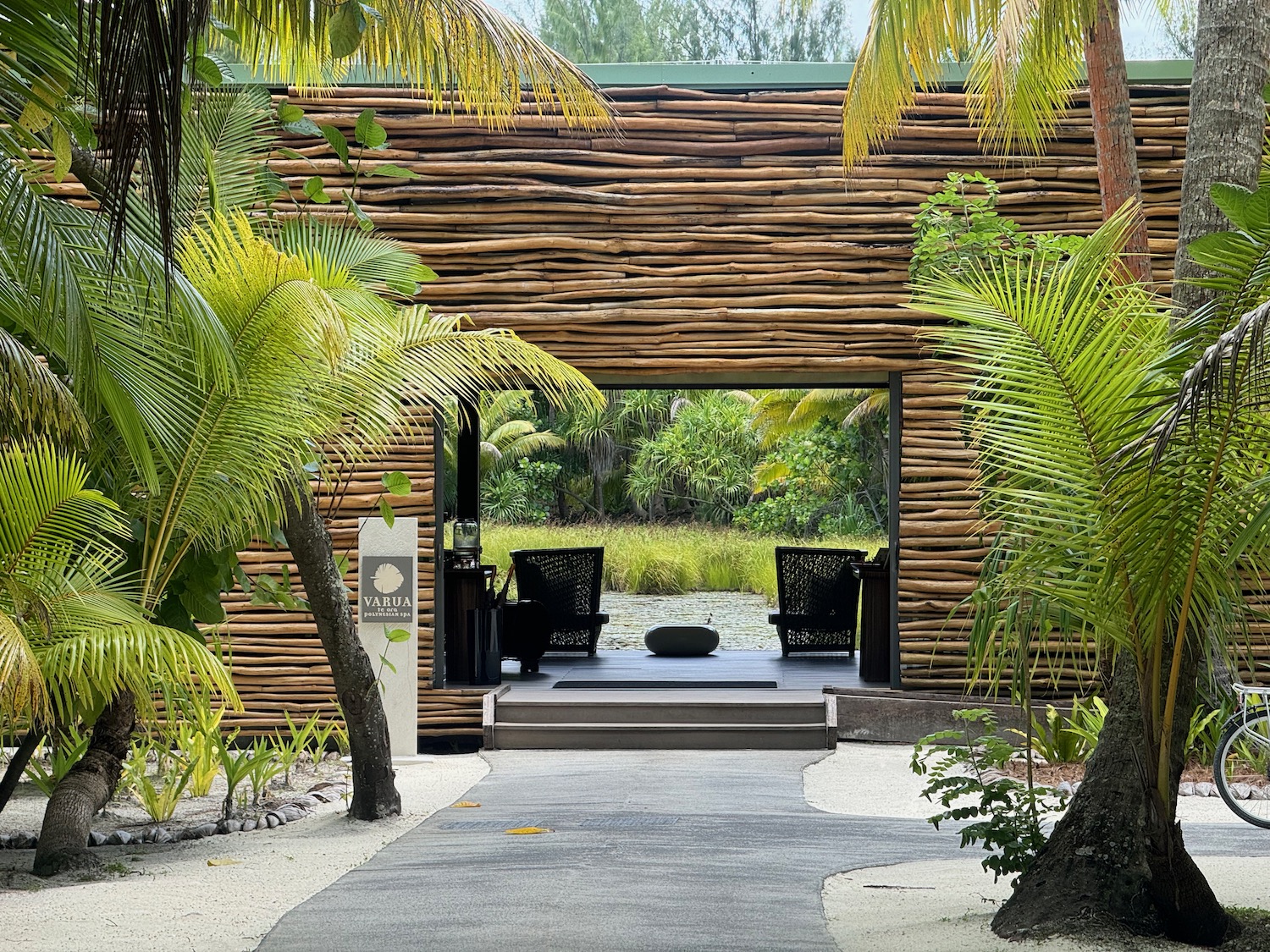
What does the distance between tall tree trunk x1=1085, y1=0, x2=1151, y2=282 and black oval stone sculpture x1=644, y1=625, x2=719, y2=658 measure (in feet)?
15.8

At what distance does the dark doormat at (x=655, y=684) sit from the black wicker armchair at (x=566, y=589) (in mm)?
1220

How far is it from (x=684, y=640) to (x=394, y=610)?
3.82 meters

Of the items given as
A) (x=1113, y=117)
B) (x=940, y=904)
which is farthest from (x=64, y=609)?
(x=1113, y=117)

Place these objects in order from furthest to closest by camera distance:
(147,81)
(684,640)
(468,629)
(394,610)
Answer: (684,640) → (468,629) → (394,610) → (147,81)

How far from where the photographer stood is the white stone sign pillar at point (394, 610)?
279 inches

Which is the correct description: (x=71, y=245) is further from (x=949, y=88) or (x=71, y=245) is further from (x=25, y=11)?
(x=949, y=88)

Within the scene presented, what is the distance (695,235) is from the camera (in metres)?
7.86

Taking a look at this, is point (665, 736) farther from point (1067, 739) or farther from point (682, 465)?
point (682, 465)

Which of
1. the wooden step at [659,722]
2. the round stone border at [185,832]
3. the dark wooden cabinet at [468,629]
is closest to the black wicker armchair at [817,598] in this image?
the wooden step at [659,722]

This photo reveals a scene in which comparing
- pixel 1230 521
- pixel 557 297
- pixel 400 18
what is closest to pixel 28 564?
pixel 400 18

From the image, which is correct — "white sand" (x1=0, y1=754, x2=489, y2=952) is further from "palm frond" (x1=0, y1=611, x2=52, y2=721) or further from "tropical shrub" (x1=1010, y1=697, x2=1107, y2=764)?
"tropical shrub" (x1=1010, y1=697, x2=1107, y2=764)

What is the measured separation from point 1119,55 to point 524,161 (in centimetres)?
342

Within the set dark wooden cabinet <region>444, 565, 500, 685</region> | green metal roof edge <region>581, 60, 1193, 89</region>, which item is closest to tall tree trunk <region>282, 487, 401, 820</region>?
dark wooden cabinet <region>444, 565, 500, 685</region>

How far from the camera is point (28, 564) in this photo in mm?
3850
